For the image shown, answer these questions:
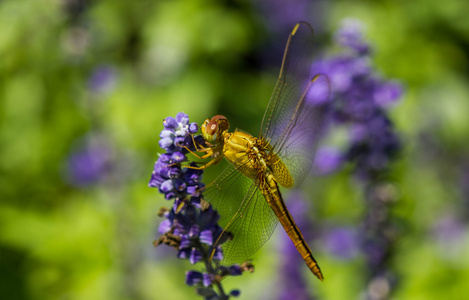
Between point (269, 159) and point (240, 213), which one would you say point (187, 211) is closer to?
point (240, 213)

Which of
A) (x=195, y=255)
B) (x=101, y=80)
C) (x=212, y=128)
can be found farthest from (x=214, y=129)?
(x=101, y=80)

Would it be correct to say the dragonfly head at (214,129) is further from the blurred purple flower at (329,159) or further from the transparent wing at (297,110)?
the blurred purple flower at (329,159)

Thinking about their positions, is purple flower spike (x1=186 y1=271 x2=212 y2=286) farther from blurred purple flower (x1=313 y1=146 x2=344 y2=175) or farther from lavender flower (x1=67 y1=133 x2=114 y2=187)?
lavender flower (x1=67 y1=133 x2=114 y2=187)

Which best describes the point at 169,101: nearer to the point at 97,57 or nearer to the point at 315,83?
the point at 97,57

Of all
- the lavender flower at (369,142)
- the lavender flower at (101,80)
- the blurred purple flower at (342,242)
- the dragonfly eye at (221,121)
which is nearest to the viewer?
the dragonfly eye at (221,121)

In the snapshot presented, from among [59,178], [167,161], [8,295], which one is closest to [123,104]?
[59,178]

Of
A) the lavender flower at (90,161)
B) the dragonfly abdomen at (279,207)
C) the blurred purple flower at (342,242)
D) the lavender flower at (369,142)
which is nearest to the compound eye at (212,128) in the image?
the dragonfly abdomen at (279,207)

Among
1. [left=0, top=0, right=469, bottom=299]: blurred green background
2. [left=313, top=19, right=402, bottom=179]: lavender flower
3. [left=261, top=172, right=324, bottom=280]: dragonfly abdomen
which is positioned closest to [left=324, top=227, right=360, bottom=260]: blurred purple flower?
[left=0, top=0, right=469, bottom=299]: blurred green background
